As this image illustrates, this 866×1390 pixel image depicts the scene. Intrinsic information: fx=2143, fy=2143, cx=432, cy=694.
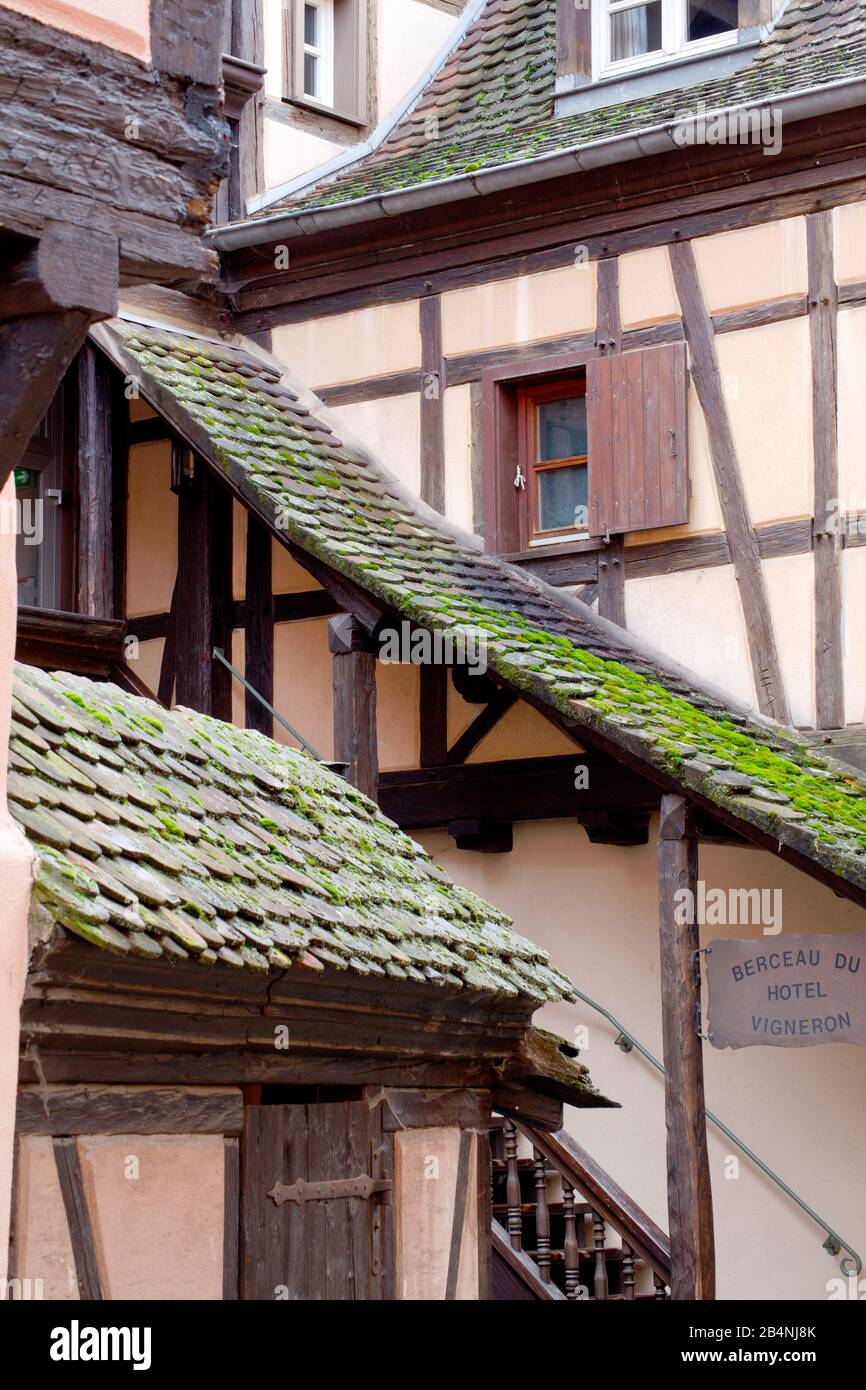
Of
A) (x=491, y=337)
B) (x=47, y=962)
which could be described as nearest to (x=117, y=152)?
(x=47, y=962)

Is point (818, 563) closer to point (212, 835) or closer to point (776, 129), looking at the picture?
point (776, 129)

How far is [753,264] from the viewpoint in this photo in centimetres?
1077

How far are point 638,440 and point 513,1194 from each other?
382 centimetres

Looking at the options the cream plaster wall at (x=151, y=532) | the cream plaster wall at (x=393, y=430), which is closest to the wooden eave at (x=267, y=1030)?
the cream plaster wall at (x=393, y=430)

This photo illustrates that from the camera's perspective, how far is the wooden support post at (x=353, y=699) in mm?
10305

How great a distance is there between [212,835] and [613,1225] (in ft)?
14.4

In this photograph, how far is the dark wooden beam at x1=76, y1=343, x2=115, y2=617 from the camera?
1133cm

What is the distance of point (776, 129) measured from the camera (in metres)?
10.6

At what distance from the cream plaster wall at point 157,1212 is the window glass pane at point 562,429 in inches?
241

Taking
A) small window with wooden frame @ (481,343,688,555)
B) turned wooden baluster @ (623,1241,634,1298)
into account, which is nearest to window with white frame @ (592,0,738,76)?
small window with wooden frame @ (481,343,688,555)

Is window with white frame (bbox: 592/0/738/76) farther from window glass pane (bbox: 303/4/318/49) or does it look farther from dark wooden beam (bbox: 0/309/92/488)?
dark wooden beam (bbox: 0/309/92/488)

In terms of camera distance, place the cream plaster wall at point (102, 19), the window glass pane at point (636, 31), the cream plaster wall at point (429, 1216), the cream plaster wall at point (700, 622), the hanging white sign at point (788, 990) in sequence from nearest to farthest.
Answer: the cream plaster wall at point (102, 19) < the cream plaster wall at point (429, 1216) < the hanging white sign at point (788, 990) < the cream plaster wall at point (700, 622) < the window glass pane at point (636, 31)

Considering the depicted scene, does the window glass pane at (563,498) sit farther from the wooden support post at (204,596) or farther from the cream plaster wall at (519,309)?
the wooden support post at (204,596)

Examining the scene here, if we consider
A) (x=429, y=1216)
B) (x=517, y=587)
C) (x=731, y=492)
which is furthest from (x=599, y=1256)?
(x=731, y=492)
